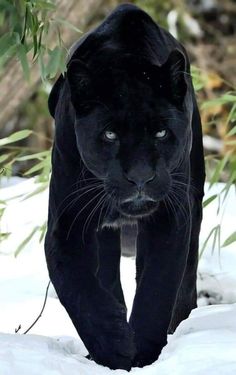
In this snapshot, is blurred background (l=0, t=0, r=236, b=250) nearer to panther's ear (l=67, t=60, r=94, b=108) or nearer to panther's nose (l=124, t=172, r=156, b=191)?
panther's ear (l=67, t=60, r=94, b=108)

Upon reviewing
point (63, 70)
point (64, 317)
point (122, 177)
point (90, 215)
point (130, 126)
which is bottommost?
point (64, 317)

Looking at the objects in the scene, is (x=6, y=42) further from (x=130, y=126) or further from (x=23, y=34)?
(x=130, y=126)

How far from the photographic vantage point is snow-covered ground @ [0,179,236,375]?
2.51m

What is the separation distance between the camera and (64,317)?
12.6 feet

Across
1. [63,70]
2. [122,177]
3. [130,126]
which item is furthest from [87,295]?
[63,70]

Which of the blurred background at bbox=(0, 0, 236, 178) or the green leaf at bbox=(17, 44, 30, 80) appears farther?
the blurred background at bbox=(0, 0, 236, 178)

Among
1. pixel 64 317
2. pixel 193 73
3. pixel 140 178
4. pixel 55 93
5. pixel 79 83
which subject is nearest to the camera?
pixel 140 178

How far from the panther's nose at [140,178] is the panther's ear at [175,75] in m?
0.24

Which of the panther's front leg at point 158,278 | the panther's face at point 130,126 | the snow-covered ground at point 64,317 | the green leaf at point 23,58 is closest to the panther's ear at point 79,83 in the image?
the panther's face at point 130,126

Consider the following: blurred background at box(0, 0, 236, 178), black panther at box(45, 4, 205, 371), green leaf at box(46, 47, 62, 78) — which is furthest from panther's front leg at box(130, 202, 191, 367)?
blurred background at box(0, 0, 236, 178)

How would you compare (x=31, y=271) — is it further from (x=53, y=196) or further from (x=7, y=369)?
(x=7, y=369)

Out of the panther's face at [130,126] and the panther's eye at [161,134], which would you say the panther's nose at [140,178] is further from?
the panther's eye at [161,134]

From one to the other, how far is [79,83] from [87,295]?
0.52 metres

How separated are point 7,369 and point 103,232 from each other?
97 centimetres
